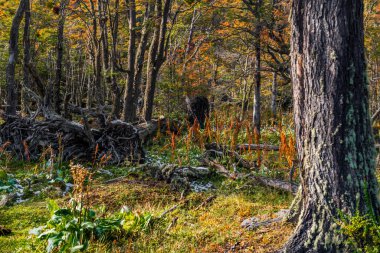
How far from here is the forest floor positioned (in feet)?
11.2

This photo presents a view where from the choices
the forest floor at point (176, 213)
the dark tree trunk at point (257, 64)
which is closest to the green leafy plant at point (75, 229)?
the forest floor at point (176, 213)

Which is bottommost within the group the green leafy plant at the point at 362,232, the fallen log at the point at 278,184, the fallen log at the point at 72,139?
the fallen log at the point at 278,184

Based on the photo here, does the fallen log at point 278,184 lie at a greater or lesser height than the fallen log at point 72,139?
lesser

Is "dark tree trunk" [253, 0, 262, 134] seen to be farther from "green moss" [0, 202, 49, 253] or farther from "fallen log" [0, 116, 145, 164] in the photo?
"green moss" [0, 202, 49, 253]

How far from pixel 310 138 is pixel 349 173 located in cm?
37

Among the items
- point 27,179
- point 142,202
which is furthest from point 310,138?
point 27,179

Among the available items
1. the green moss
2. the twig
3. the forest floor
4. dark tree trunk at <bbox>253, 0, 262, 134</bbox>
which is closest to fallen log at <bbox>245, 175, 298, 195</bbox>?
the forest floor

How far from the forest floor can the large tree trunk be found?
0.55m

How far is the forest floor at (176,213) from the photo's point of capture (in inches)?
134

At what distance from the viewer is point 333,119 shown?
2762 millimetres

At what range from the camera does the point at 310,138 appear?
114 inches

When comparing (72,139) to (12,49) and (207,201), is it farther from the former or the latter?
(207,201)

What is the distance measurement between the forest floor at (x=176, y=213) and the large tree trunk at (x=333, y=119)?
550 millimetres

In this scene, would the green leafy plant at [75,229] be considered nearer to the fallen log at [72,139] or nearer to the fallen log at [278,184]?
the fallen log at [278,184]
